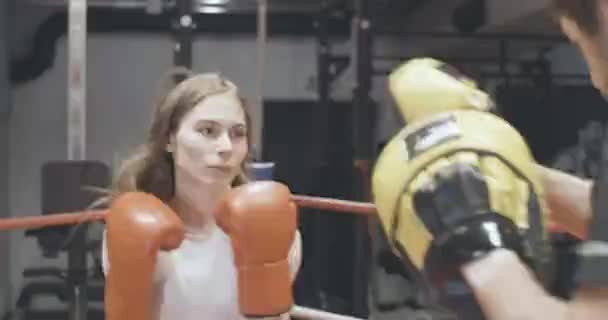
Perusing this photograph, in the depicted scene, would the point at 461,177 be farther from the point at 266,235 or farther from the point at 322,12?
the point at 322,12

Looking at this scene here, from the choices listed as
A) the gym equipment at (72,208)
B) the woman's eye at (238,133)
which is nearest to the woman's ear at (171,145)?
the woman's eye at (238,133)

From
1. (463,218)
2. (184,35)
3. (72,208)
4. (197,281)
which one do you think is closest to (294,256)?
(197,281)

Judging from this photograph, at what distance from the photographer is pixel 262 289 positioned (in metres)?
1.57

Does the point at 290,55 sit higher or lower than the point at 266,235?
higher

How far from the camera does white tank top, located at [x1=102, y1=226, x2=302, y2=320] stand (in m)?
1.64

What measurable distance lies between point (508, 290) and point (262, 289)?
0.93 metres

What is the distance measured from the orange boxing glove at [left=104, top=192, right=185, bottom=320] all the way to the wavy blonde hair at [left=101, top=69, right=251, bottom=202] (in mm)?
184

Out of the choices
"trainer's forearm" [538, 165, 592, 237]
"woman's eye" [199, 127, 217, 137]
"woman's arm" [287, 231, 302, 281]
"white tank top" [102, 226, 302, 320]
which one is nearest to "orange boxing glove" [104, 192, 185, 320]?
"white tank top" [102, 226, 302, 320]

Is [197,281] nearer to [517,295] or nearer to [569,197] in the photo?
[569,197]

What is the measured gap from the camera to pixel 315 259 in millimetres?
5641

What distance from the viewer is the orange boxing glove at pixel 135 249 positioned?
155 centimetres

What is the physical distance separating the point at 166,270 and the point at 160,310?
7cm

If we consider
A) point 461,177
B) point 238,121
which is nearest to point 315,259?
point 238,121

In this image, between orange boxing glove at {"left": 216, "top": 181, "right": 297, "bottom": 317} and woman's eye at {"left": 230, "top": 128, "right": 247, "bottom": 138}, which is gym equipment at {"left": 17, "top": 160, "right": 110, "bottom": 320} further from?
orange boxing glove at {"left": 216, "top": 181, "right": 297, "bottom": 317}
